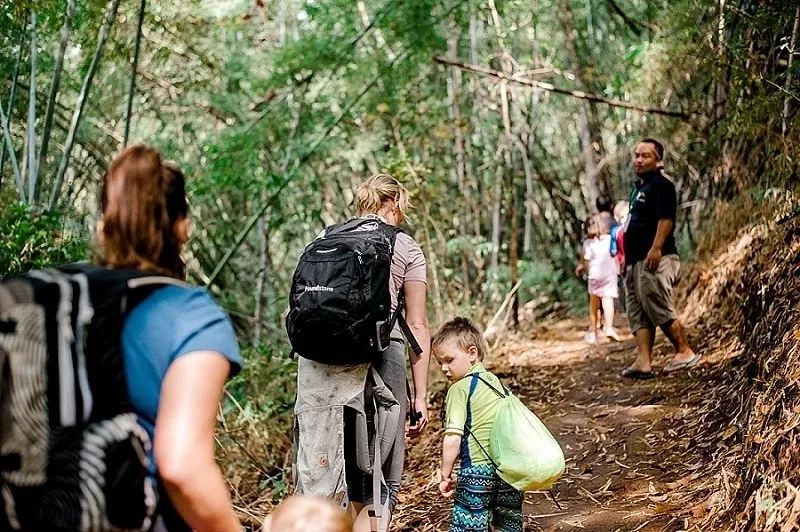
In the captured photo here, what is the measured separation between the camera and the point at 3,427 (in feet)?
5.20

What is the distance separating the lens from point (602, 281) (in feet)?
28.2

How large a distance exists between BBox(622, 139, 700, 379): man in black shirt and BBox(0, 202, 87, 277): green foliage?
3832 mm

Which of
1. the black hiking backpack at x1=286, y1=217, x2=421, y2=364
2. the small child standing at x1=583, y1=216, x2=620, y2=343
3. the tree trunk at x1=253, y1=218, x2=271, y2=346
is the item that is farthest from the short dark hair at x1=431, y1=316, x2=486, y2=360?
the tree trunk at x1=253, y1=218, x2=271, y2=346

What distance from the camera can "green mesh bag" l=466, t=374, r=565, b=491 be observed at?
3.15 metres

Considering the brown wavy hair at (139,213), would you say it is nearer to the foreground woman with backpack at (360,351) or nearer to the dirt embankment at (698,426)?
the foreground woman with backpack at (360,351)

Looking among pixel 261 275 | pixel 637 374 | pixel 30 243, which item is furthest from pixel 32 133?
pixel 261 275

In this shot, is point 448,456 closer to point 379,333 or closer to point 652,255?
point 379,333

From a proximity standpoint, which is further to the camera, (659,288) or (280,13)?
(280,13)

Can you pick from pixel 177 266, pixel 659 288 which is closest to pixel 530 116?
pixel 659 288

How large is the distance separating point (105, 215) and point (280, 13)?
42.4ft

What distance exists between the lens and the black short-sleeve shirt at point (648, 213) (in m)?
5.90

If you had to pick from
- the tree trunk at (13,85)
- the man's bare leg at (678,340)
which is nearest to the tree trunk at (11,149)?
the tree trunk at (13,85)

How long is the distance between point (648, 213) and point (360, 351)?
339cm

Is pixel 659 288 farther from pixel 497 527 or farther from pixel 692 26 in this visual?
pixel 497 527
